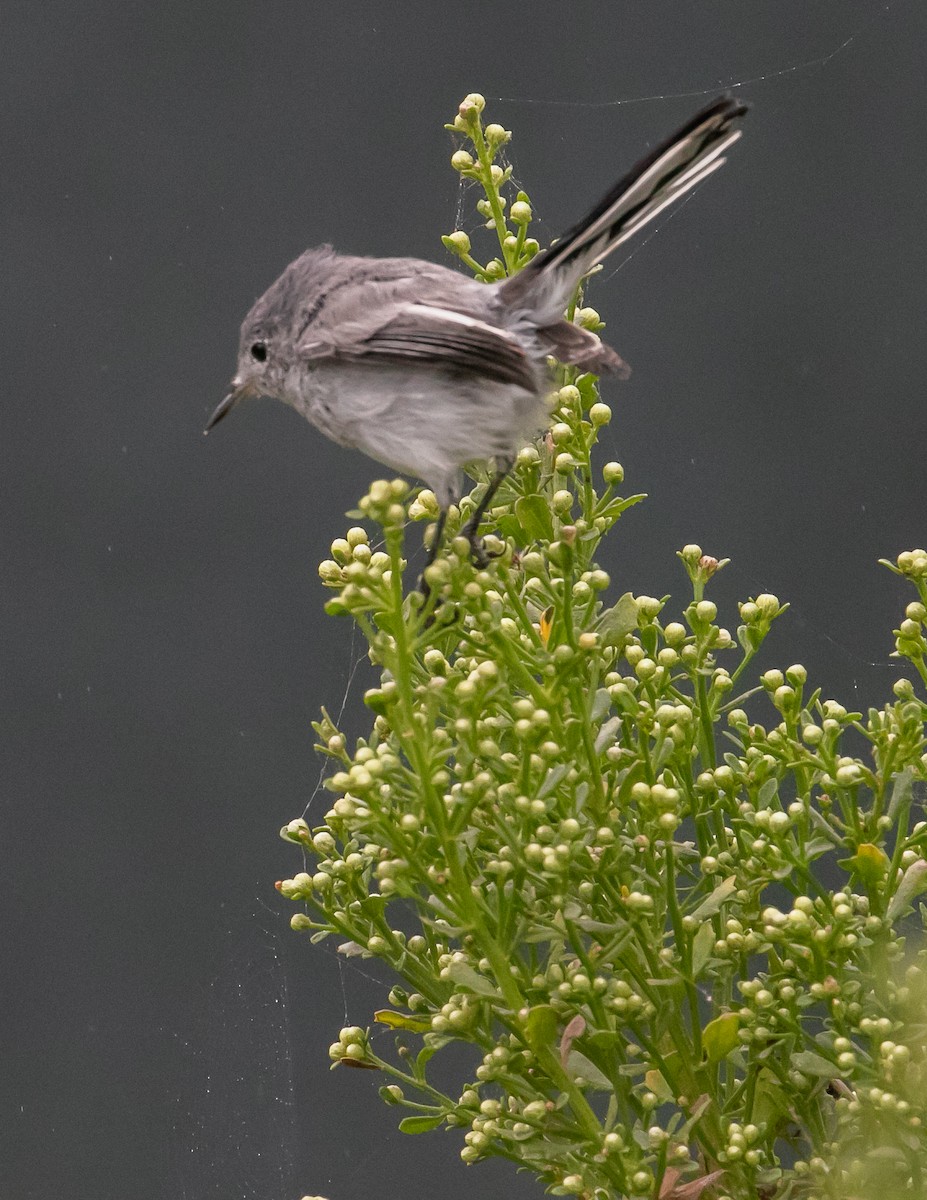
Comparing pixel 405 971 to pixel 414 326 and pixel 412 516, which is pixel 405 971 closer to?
pixel 412 516

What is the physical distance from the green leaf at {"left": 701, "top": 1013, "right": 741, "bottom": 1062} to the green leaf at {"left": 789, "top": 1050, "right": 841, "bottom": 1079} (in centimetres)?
4

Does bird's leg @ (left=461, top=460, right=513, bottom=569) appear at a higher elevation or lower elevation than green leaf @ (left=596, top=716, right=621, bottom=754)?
higher

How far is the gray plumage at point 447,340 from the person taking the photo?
99 cm

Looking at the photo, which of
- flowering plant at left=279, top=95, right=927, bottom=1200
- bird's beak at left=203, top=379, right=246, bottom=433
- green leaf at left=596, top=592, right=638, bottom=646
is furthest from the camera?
bird's beak at left=203, top=379, right=246, bottom=433

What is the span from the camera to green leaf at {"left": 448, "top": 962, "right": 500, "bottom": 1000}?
2.98ft

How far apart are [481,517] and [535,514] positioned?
7 cm

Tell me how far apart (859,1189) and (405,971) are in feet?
1.06

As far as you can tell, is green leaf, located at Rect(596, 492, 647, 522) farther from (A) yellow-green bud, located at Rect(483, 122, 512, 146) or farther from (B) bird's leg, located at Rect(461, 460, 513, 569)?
(A) yellow-green bud, located at Rect(483, 122, 512, 146)

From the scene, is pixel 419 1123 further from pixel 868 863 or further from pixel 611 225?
pixel 611 225

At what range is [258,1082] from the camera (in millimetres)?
1886

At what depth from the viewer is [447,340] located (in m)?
1.06

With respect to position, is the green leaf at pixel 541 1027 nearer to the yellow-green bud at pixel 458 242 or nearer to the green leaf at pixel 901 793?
the green leaf at pixel 901 793

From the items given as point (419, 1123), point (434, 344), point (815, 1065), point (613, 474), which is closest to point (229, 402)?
point (434, 344)

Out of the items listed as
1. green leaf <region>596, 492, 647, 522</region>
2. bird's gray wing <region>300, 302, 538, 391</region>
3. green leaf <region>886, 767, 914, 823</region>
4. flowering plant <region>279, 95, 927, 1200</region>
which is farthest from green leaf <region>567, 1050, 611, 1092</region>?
bird's gray wing <region>300, 302, 538, 391</region>
